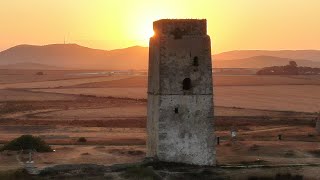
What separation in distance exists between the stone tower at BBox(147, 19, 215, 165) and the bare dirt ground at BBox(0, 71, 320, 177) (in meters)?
2.33

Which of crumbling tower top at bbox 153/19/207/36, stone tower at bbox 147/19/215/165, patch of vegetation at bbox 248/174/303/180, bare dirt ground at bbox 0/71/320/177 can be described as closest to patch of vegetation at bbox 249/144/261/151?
bare dirt ground at bbox 0/71/320/177

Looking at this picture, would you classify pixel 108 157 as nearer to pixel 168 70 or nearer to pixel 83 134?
pixel 168 70

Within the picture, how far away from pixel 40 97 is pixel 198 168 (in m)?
47.2

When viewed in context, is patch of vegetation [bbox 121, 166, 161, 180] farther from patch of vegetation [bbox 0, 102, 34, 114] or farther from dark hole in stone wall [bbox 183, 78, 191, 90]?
patch of vegetation [bbox 0, 102, 34, 114]

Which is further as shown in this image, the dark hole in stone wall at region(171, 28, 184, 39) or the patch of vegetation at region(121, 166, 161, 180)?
the dark hole in stone wall at region(171, 28, 184, 39)

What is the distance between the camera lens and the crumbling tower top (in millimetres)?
26297

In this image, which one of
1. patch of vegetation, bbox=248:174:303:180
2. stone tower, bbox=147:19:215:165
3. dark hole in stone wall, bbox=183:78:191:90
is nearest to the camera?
patch of vegetation, bbox=248:174:303:180

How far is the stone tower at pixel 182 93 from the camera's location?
26.3 meters

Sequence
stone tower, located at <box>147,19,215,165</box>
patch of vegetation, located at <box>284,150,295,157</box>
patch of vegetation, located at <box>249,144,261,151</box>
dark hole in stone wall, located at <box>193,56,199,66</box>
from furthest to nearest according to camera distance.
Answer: patch of vegetation, located at <box>249,144,261,151</box> < patch of vegetation, located at <box>284,150,295,157</box> < dark hole in stone wall, located at <box>193,56,199,66</box> < stone tower, located at <box>147,19,215,165</box>

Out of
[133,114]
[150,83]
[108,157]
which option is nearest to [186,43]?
[150,83]

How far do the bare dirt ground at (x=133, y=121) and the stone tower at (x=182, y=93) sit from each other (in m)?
2.33

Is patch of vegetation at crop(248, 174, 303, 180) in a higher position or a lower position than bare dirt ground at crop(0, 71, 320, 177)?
lower

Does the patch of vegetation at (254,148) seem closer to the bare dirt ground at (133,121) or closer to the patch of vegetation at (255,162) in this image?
the bare dirt ground at (133,121)

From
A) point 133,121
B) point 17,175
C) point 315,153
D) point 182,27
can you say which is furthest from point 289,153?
point 133,121
